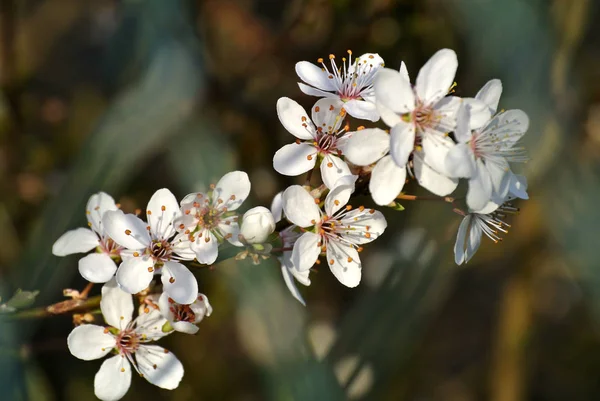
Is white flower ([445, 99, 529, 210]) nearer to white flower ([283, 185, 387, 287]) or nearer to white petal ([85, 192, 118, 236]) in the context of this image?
white flower ([283, 185, 387, 287])

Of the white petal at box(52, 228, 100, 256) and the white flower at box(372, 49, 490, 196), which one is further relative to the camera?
the white petal at box(52, 228, 100, 256)

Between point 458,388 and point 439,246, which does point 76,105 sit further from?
point 458,388

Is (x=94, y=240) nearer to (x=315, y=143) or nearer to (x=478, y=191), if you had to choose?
(x=315, y=143)

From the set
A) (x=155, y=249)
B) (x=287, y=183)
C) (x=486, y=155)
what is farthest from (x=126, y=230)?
(x=287, y=183)

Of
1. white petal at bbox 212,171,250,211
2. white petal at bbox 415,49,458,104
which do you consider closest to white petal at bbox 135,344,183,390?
white petal at bbox 212,171,250,211


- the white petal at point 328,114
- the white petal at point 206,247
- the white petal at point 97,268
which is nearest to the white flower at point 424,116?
the white petal at point 328,114

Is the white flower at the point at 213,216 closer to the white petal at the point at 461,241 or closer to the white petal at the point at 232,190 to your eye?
the white petal at the point at 232,190
